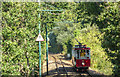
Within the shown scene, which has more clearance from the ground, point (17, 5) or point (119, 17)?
point (17, 5)

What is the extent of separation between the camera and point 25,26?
1343cm

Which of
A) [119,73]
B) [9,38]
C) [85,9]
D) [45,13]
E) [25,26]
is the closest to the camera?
[9,38]

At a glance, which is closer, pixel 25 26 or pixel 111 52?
pixel 111 52

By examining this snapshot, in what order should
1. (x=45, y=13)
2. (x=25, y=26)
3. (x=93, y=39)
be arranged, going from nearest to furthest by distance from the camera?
(x=25, y=26) → (x=45, y=13) → (x=93, y=39)

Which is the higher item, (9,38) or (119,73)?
(9,38)

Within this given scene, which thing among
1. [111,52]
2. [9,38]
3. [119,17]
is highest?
[119,17]

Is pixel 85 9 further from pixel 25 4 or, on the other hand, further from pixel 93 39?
pixel 25 4

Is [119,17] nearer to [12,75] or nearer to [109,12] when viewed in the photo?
[109,12]

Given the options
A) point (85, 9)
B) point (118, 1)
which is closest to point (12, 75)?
point (118, 1)

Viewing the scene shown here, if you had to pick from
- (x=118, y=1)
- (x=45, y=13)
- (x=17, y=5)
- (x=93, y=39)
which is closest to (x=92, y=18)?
(x=93, y=39)

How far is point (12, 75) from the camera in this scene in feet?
36.4

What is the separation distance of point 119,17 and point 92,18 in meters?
23.0

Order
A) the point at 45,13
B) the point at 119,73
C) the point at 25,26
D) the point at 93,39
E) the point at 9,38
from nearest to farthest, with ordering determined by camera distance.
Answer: the point at 9,38 < the point at 119,73 < the point at 25,26 < the point at 45,13 < the point at 93,39

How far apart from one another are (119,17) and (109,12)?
79 cm
